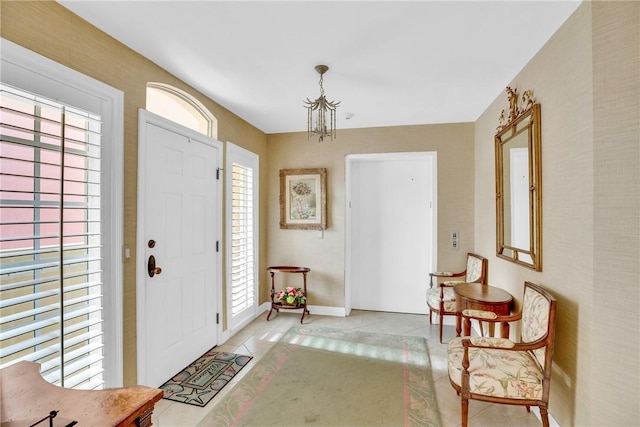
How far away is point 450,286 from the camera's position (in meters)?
3.35

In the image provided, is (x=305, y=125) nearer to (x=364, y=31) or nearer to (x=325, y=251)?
(x=325, y=251)

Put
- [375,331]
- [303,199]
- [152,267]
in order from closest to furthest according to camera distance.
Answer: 1. [152,267]
2. [375,331]
3. [303,199]

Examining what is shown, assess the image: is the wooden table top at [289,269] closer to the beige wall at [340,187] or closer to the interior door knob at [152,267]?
the beige wall at [340,187]

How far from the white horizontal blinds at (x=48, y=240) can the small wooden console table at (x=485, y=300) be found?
2.56 meters

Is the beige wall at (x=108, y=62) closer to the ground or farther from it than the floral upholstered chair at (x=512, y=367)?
farther from it

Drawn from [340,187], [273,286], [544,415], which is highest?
[340,187]

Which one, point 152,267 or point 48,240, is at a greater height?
point 48,240

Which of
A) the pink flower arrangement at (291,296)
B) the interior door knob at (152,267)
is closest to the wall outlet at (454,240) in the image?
the pink flower arrangement at (291,296)

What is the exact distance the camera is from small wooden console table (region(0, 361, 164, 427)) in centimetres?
88

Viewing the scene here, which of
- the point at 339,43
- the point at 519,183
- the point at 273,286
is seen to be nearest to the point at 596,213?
the point at 519,183

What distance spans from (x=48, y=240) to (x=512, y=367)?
265 centimetres

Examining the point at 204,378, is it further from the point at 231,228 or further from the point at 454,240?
the point at 454,240

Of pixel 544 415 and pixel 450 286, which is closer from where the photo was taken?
pixel 544 415

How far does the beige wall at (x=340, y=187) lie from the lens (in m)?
3.73
